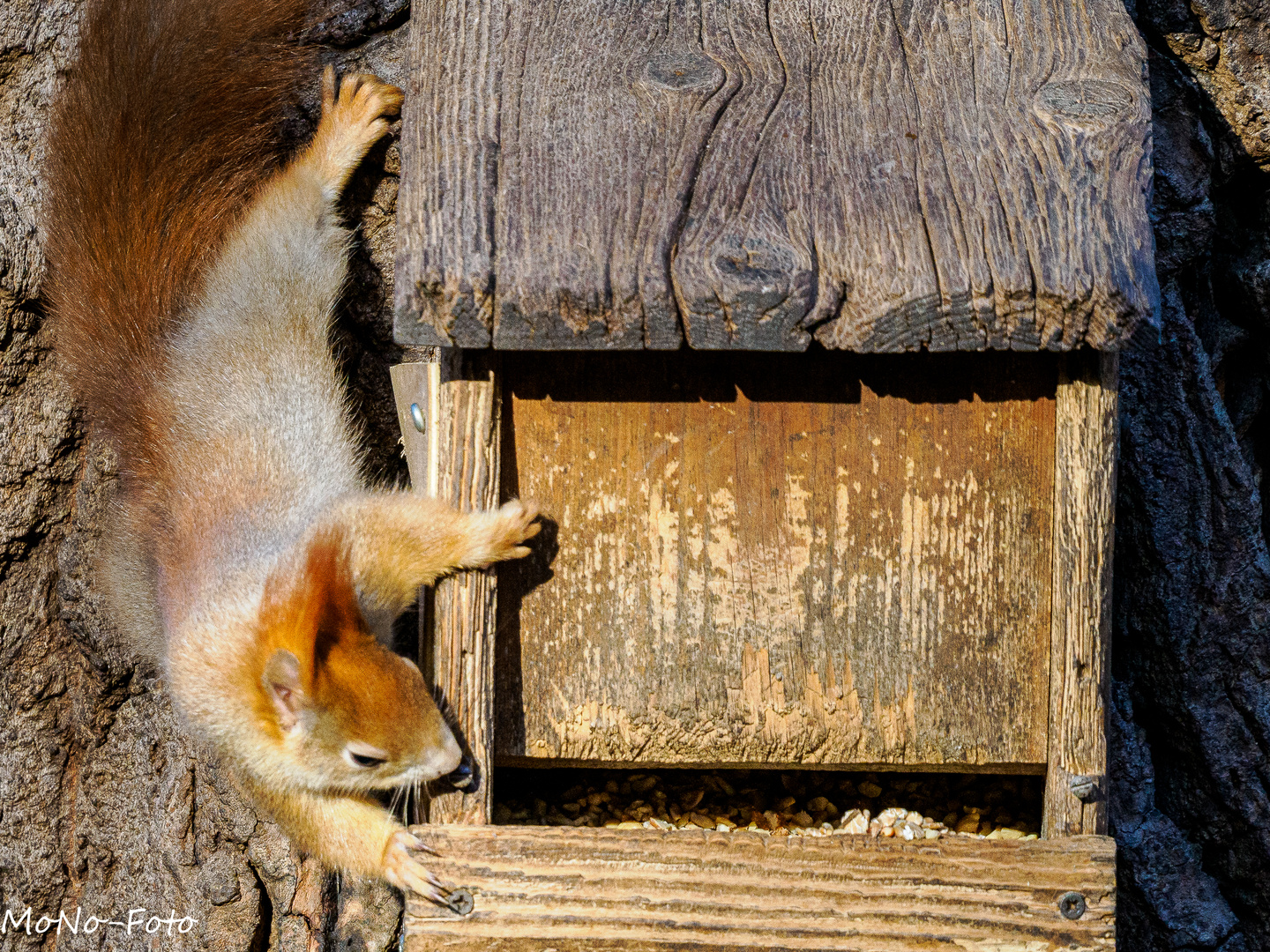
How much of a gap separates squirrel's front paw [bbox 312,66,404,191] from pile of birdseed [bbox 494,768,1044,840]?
1.40m

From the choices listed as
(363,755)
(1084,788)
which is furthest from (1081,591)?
(363,755)

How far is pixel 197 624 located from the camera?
2504 millimetres

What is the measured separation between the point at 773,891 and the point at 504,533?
2.35 feet

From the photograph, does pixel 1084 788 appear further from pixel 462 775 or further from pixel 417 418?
pixel 417 418

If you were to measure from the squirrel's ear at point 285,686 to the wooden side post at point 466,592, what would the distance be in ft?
1.20

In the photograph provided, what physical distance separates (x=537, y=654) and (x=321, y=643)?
494 millimetres

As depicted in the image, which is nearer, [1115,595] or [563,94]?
[563,94]

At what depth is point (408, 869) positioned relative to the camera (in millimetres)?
2035

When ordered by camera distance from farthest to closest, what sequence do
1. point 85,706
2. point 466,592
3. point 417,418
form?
1. point 85,706
2. point 417,418
3. point 466,592

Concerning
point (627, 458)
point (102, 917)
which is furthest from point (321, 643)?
point (102, 917)

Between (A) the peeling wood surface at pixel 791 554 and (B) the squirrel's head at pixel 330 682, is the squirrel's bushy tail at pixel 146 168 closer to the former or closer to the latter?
(B) the squirrel's head at pixel 330 682

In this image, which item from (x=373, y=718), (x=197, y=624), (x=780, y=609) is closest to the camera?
(x=780, y=609)

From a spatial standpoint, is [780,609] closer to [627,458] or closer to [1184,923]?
[627,458]

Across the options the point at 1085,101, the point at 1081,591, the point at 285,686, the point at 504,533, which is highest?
the point at 1085,101
